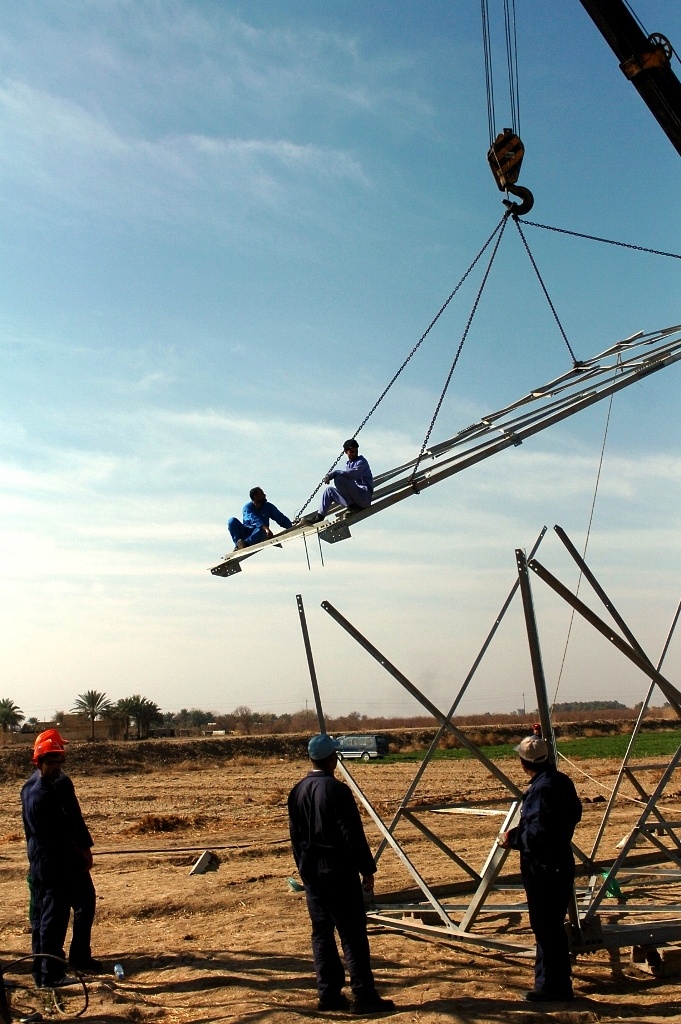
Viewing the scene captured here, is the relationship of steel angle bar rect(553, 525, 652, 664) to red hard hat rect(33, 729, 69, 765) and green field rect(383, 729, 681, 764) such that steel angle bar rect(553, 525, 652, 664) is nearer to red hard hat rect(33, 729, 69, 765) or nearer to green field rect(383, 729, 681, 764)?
red hard hat rect(33, 729, 69, 765)

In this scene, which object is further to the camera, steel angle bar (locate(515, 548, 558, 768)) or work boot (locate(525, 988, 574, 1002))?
steel angle bar (locate(515, 548, 558, 768))

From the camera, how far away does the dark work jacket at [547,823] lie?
6.77 metres

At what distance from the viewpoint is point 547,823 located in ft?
22.2

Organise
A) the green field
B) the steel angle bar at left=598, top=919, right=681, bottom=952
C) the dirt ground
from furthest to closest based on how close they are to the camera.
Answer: the green field < the steel angle bar at left=598, top=919, right=681, bottom=952 < the dirt ground

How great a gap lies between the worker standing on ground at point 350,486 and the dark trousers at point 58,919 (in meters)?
4.26

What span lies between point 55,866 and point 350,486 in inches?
177

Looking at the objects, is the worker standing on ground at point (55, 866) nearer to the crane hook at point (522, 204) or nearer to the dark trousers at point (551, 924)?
the dark trousers at point (551, 924)

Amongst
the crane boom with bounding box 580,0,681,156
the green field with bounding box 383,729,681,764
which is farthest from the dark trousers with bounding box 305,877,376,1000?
the green field with bounding box 383,729,681,764

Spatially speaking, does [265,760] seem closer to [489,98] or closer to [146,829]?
[146,829]

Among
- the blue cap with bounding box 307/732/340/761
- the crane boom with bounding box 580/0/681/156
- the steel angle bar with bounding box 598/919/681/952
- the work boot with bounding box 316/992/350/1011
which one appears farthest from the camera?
the crane boom with bounding box 580/0/681/156

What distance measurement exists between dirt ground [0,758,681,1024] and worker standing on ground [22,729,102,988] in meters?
0.34

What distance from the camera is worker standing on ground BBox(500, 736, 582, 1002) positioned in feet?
22.1

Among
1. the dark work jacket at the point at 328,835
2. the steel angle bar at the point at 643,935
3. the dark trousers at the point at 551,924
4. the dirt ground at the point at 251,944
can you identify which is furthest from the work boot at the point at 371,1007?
the steel angle bar at the point at 643,935

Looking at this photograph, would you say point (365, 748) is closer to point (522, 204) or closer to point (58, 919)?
point (522, 204)
